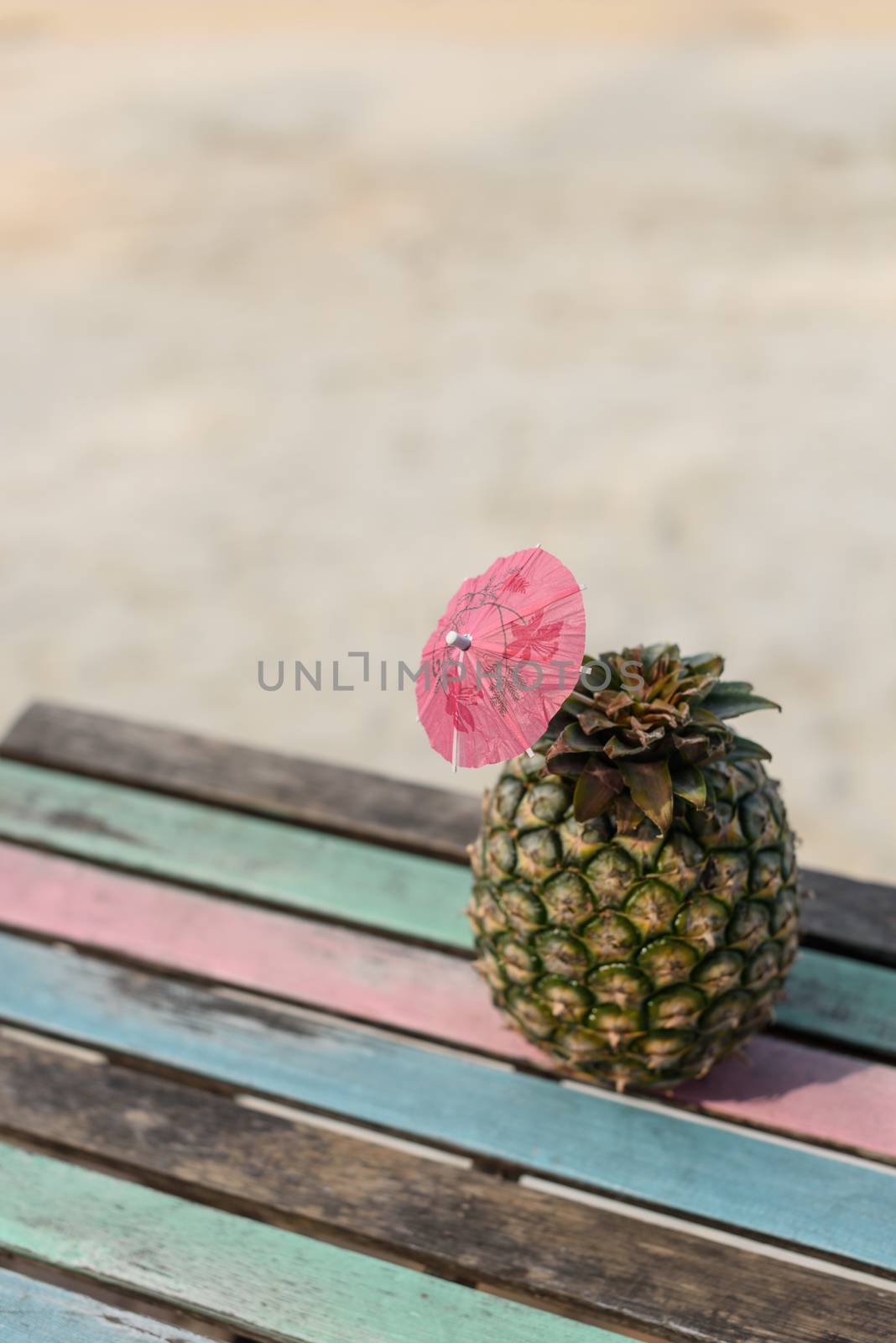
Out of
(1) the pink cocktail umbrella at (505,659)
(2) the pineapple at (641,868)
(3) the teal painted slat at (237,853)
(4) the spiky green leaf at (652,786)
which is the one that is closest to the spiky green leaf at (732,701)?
(2) the pineapple at (641,868)

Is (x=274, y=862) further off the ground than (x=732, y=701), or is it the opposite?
(x=732, y=701)

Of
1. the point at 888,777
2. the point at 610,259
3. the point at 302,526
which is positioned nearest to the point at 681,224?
the point at 610,259

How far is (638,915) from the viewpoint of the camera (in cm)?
174

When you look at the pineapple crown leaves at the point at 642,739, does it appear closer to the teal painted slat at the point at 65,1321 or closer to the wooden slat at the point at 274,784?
the wooden slat at the point at 274,784

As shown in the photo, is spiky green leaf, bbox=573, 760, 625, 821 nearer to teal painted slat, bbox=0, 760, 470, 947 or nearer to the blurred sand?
teal painted slat, bbox=0, 760, 470, 947

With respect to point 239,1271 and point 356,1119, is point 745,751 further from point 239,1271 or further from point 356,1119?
point 239,1271

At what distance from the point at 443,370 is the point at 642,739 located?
452cm

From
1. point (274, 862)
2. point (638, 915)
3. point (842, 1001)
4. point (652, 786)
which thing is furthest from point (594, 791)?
point (274, 862)

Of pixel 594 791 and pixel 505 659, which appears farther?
pixel 594 791

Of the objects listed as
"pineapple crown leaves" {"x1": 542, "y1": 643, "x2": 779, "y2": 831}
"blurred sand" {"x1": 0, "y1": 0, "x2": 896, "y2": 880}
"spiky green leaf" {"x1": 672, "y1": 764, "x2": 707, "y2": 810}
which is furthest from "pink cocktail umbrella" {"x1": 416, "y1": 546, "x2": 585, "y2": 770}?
"blurred sand" {"x1": 0, "y1": 0, "x2": 896, "y2": 880}

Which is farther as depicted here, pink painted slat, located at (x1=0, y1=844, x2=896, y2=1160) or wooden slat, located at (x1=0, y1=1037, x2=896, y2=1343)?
pink painted slat, located at (x1=0, y1=844, x2=896, y2=1160)

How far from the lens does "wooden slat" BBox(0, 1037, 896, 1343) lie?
1.72 meters

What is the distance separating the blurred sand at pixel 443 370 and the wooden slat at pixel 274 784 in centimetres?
149

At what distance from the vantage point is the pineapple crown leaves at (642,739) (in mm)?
1663
